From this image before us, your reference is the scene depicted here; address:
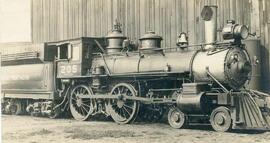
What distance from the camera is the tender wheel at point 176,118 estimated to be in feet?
32.0

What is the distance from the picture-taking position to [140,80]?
11133 mm

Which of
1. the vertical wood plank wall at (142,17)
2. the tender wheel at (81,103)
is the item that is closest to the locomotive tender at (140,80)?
the tender wheel at (81,103)

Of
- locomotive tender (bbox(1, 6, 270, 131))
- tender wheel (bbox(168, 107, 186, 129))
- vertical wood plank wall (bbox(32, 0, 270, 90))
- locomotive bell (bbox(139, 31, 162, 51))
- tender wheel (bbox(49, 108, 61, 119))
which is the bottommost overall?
tender wheel (bbox(49, 108, 61, 119))

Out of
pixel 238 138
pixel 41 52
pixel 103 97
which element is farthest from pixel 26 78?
pixel 238 138

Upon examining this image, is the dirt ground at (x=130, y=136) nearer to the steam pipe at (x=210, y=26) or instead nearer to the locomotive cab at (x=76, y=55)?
the steam pipe at (x=210, y=26)

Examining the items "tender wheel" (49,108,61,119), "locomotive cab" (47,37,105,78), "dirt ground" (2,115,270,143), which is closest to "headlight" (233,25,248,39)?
"dirt ground" (2,115,270,143)

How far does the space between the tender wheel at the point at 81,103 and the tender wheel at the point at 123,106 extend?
774 millimetres

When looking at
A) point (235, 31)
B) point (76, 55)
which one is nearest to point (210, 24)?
point (235, 31)

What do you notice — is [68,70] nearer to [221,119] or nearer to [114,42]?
[114,42]

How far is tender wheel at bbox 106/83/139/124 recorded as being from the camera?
10992 mm

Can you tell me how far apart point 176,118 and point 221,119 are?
4.04 ft

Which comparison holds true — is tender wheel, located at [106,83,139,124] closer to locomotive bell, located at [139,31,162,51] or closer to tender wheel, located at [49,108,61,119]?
locomotive bell, located at [139,31,162,51]

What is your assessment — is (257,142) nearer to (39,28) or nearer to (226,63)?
→ (226,63)

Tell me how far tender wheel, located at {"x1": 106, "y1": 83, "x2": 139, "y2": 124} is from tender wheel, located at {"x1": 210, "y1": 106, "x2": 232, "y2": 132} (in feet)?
7.88
